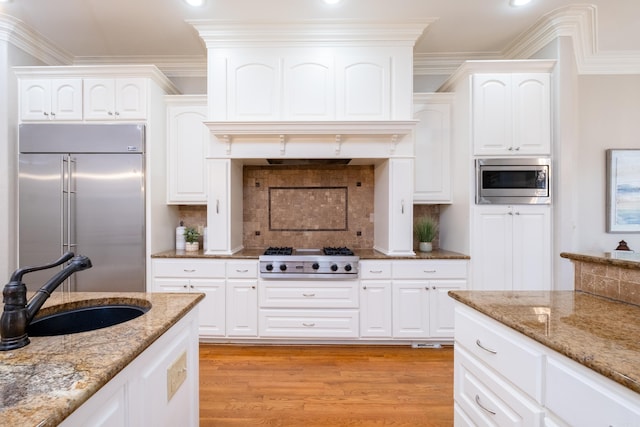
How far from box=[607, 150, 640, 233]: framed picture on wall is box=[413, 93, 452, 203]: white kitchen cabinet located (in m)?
1.77

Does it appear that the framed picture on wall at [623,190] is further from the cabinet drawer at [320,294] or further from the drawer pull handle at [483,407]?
the drawer pull handle at [483,407]

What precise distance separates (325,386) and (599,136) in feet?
12.6

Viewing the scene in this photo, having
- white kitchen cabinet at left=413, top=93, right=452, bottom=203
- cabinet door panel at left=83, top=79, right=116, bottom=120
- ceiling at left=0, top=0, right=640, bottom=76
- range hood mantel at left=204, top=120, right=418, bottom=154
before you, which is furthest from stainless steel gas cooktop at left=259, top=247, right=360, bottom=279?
ceiling at left=0, top=0, right=640, bottom=76

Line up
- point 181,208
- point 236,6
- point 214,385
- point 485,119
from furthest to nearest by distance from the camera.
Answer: point 181,208, point 485,119, point 236,6, point 214,385

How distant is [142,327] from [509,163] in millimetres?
3027

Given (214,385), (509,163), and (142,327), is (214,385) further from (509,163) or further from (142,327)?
(509,163)

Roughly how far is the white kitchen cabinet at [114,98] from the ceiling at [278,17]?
543mm

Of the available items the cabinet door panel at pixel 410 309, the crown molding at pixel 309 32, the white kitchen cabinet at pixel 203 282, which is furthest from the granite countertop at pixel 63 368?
the crown molding at pixel 309 32

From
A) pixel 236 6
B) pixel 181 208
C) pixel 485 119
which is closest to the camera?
pixel 236 6

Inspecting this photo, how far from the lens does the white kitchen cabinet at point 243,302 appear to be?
112 inches

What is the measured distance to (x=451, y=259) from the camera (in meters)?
2.83

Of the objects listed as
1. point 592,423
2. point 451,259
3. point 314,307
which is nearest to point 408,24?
point 451,259

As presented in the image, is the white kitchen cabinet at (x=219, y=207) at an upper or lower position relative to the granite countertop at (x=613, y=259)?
upper

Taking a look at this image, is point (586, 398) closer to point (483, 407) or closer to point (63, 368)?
point (483, 407)
